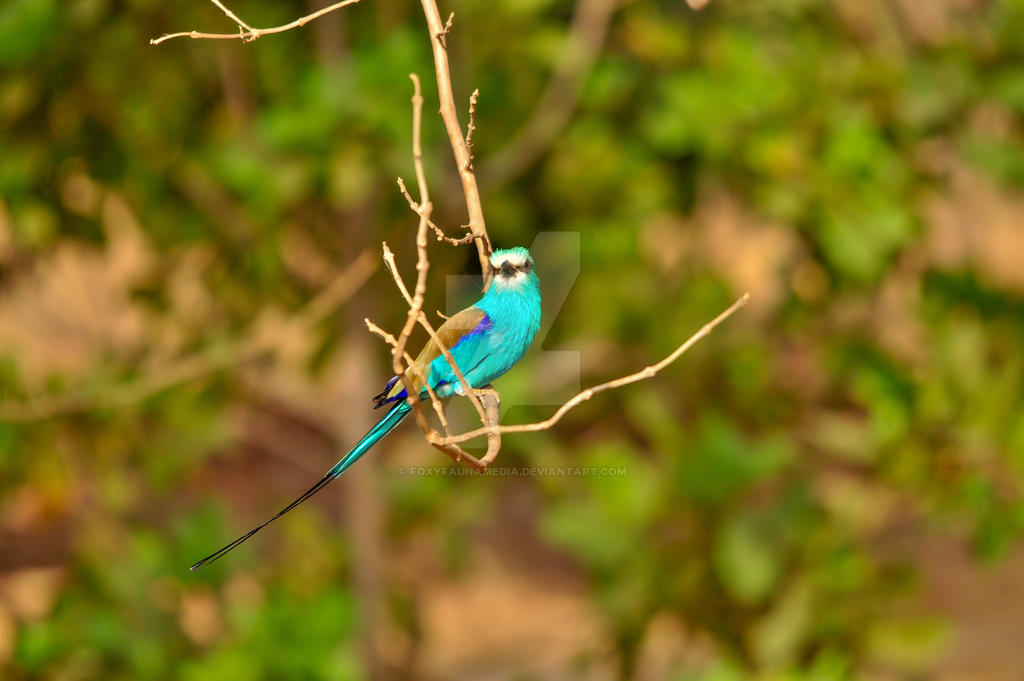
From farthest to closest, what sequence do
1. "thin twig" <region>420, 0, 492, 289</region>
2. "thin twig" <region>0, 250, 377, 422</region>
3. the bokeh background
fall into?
the bokeh background → "thin twig" <region>0, 250, 377, 422</region> → "thin twig" <region>420, 0, 492, 289</region>

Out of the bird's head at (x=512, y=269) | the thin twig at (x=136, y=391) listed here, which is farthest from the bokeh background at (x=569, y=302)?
the bird's head at (x=512, y=269)

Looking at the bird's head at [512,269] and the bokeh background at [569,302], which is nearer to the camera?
the bird's head at [512,269]

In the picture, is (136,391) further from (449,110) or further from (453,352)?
(449,110)

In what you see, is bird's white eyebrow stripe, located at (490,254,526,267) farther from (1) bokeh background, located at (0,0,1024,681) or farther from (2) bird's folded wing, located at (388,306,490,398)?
(1) bokeh background, located at (0,0,1024,681)

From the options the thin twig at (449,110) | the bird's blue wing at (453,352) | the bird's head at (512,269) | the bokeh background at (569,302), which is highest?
the thin twig at (449,110)

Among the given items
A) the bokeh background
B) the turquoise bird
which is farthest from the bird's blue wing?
the bokeh background

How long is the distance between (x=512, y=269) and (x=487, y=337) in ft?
0.17

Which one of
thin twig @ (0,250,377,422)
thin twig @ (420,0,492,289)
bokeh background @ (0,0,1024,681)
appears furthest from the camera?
bokeh background @ (0,0,1024,681)

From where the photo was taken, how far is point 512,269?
2.63ft

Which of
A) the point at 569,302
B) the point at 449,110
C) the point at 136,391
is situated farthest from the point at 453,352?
the point at 569,302

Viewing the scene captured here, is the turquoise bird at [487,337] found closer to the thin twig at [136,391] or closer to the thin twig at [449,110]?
the thin twig at [449,110]

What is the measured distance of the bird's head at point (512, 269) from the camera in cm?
79

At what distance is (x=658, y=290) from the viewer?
3613 mm

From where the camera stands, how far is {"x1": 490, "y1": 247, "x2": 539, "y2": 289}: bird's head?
31.2 inches
